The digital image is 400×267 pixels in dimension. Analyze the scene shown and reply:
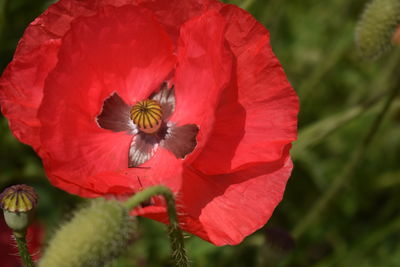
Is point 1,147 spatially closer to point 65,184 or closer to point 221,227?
point 65,184

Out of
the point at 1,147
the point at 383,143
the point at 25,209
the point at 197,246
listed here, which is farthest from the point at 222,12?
the point at 383,143

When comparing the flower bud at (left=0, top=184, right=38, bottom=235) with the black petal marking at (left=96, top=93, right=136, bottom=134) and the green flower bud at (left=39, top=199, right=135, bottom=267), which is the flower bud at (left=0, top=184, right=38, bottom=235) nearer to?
the green flower bud at (left=39, top=199, right=135, bottom=267)

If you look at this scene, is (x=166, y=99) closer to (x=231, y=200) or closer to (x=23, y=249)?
(x=231, y=200)

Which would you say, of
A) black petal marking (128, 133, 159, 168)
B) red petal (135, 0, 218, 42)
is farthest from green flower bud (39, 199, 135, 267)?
red petal (135, 0, 218, 42)

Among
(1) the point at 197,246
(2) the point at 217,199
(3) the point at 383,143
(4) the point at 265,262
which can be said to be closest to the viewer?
(2) the point at 217,199

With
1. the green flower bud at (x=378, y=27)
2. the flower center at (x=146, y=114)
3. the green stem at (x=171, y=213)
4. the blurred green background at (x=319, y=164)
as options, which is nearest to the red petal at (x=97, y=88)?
the flower center at (x=146, y=114)
